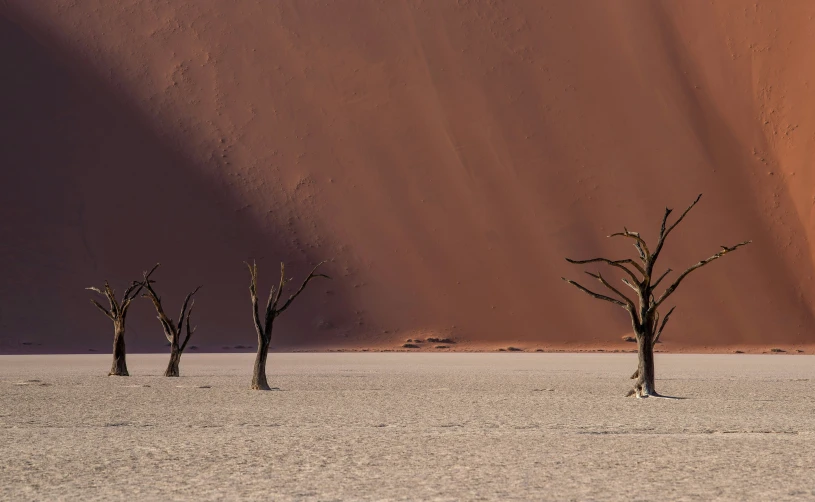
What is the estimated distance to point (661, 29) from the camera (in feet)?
225

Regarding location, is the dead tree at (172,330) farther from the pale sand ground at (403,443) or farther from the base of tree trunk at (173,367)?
the pale sand ground at (403,443)

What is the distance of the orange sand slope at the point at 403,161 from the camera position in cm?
5962

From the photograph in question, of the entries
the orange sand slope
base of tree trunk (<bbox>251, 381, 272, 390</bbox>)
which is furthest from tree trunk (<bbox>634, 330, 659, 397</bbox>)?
the orange sand slope

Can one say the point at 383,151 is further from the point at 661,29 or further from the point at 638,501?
the point at 638,501

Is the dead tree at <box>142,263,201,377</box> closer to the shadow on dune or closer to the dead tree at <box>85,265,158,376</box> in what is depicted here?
the dead tree at <box>85,265,158,376</box>

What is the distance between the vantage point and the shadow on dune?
193 feet

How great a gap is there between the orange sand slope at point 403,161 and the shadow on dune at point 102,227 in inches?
4.9

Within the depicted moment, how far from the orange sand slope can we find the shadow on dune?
124 millimetres

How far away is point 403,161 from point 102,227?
17.5 metres

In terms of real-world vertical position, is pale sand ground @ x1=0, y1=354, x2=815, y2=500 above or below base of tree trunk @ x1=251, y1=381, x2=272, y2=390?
below

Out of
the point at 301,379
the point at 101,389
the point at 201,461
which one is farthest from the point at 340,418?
the point at 301,379

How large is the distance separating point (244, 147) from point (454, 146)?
40.3 ft

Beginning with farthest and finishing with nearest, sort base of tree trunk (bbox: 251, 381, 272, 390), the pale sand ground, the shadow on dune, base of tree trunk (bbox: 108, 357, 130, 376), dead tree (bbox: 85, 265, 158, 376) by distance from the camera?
the shadow on dune < base of tree trunk (bbox: 108, 357, 130, 376) < dead tree (bbox: 85, 265, 158, 376) < base of tree trunk (bbox: 251, 381, 272, 390) < the pale sand ground

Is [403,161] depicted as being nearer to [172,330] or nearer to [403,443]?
[172,330]
